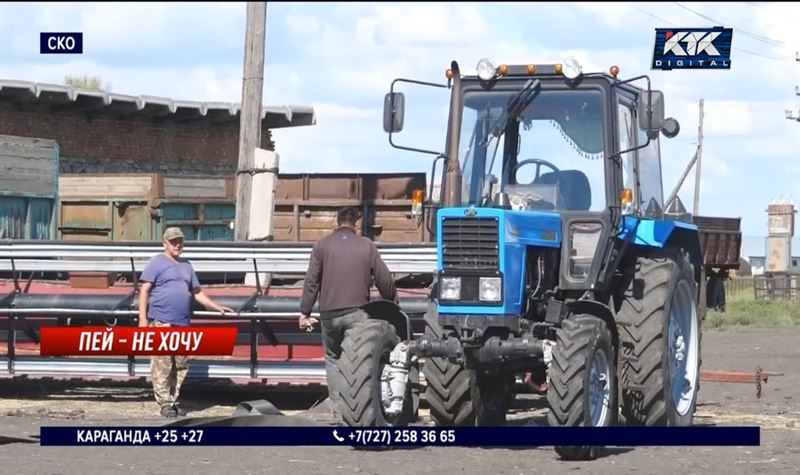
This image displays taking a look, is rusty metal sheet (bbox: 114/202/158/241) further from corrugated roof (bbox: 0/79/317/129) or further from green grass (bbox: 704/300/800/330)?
green grass (bbox: 704/300/800/330)

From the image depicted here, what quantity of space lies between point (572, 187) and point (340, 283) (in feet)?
5.89

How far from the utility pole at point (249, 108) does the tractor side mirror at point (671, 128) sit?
642 cm

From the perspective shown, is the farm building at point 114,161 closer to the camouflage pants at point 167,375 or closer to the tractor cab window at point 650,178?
the camouflage pants at point 167,375

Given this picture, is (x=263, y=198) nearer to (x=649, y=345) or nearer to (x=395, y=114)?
(x=395, y=114)

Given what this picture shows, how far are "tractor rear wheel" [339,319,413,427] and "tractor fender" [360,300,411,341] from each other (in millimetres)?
371

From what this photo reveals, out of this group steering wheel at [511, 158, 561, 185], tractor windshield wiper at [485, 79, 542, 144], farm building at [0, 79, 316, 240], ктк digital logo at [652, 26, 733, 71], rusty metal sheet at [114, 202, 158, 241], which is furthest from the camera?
rusty metal sheet at [114, 202, 158, 241]

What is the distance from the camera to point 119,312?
13234 mm

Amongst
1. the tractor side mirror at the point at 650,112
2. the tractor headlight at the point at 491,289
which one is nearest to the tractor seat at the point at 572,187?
the tractor side mirror at the point at 650,112

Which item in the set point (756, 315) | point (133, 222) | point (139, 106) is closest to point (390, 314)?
point (133, 222)

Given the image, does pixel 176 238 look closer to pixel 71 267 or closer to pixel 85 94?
pixel 71 267

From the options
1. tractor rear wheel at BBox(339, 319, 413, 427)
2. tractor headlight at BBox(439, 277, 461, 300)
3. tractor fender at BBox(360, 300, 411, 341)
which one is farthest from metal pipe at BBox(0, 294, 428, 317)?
tractor headlight at BBox(439, 277, 461, 300)

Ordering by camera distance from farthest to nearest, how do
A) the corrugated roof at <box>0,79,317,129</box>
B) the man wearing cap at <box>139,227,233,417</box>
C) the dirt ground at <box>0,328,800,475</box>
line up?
the corrugated roof at <box>0,79,317,129</box> < the man wearing cap at <box>139,227,233,417</box> < the dirt ground at <box>0,328,800,475</box>

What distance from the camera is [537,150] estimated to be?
1078 cm

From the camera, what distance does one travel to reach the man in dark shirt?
1067 cm
